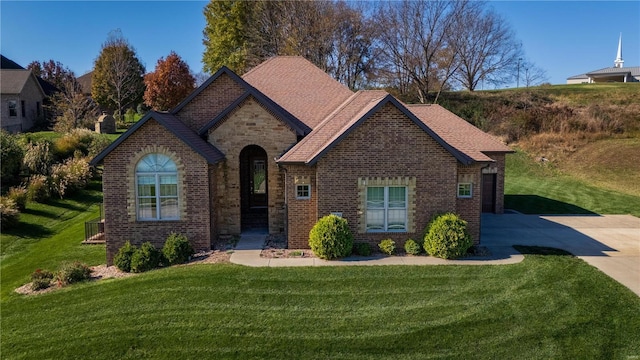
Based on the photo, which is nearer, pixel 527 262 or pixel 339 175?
pixel 527 262

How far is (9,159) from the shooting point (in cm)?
2469

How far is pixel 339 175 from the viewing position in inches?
583

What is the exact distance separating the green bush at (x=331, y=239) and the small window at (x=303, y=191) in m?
1.22

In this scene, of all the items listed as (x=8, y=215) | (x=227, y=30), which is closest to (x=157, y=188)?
(x=8, y=215)

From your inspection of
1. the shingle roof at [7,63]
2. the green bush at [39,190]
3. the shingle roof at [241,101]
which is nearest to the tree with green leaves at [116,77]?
the shingle roof at [7,63]

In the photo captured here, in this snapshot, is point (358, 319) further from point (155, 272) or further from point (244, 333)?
point (155, 272)

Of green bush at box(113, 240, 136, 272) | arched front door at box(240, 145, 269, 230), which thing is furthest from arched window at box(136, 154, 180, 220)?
arched front door at box(240, 145, 269, 230)

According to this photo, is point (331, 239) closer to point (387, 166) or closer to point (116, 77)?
point (387, 166)

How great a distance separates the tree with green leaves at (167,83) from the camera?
152 ft

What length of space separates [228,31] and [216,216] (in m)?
35.1

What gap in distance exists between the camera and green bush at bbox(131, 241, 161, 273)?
Result: 44.7 ft

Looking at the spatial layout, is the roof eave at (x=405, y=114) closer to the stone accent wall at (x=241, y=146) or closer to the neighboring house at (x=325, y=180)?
the neighboring house at (x=325, y=180)

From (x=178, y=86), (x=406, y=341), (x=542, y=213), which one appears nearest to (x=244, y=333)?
(x=406, y=341)

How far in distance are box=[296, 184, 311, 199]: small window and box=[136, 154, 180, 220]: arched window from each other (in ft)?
13.6
